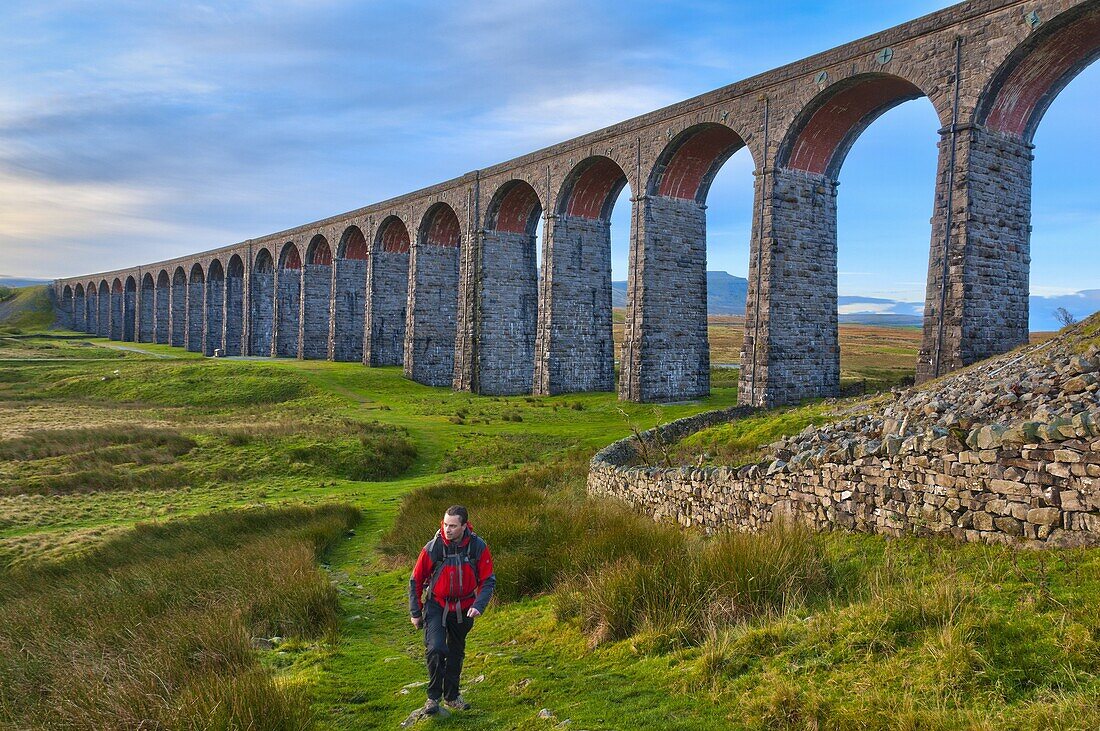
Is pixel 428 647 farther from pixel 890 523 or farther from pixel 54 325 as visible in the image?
pixel 54 325

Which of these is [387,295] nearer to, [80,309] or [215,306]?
[215,306]

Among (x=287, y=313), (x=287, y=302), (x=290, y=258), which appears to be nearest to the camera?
(x=287, y=313)

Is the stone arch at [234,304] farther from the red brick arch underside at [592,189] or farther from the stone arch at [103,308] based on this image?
the red brick arch underside at [592,189]

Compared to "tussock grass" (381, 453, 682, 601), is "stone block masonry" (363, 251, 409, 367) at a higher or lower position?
higher

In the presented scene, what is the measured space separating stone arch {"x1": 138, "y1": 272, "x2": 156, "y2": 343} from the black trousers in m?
88.5

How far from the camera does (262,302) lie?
58.1 meters

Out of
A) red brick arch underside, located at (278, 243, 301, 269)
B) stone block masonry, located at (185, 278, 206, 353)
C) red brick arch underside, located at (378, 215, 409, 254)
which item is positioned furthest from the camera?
stone block masonry, located at (185, 278, 206, 353)

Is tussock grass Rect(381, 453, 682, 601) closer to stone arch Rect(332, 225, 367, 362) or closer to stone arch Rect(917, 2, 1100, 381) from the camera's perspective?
stone arch Rect(917, 2, 1100, 381)

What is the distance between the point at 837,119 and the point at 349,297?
118 feet

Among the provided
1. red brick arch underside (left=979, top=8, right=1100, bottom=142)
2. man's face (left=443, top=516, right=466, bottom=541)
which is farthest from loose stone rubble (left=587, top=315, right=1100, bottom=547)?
red brick arch underside (left=979, top=8, right=1100, bottom=142)

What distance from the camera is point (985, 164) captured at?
16094mm

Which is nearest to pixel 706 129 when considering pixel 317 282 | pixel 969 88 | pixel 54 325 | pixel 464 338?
pixel 969 88

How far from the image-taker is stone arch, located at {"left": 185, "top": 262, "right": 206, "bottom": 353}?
67938mm

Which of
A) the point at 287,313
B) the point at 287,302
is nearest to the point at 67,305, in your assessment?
the point at 287,302
